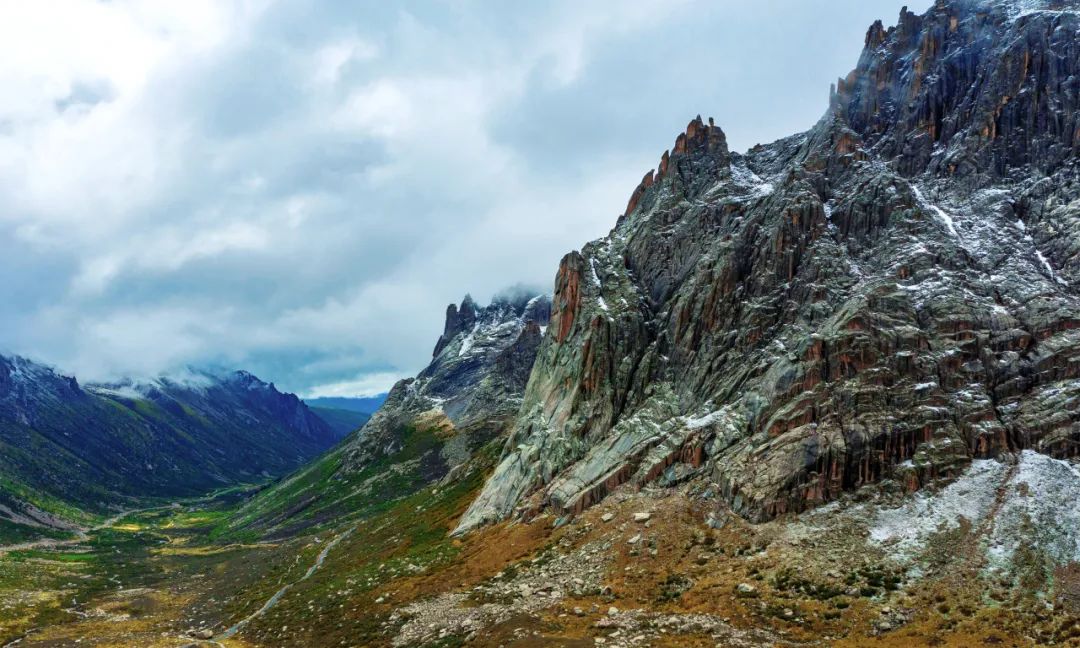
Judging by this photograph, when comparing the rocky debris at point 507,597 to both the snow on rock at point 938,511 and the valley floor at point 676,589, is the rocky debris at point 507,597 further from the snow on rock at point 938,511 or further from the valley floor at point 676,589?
the snow on rock at point 938,511

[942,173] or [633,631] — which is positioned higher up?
[942,173]

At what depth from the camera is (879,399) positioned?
181 feet

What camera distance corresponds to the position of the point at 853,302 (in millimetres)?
63500

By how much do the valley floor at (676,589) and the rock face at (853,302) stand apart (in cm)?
375

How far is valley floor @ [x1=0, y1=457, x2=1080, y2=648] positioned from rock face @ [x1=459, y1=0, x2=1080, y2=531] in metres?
3.75

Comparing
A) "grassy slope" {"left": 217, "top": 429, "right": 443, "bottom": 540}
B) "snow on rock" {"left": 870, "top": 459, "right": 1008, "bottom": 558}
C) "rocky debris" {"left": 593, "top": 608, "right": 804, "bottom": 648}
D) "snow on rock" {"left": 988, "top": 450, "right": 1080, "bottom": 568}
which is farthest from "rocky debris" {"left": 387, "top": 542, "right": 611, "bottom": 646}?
"grassy slope" {"left": 217, "top": 429, "right": 443, "bottom": 540}

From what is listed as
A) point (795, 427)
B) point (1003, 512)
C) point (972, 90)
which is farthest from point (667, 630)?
point (972, 90)

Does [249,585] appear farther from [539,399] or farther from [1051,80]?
[1051,80]

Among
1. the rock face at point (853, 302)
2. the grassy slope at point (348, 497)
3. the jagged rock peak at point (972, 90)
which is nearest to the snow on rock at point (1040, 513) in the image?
the rock face at point (853, 302)

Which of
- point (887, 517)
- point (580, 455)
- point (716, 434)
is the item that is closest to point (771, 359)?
point (716, 434)

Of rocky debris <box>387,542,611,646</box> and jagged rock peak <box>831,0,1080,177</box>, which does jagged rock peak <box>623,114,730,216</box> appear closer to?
jagged rock peak <box>831,0,1080,177</box>

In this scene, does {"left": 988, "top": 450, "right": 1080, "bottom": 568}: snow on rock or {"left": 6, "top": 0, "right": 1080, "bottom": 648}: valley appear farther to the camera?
{"left": 6, "top": 0, "right": 1080, "bottom": 648}: valley

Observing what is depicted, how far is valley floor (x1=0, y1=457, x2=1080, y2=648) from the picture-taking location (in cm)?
3709

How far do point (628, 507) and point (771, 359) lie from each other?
23456 millimetres
